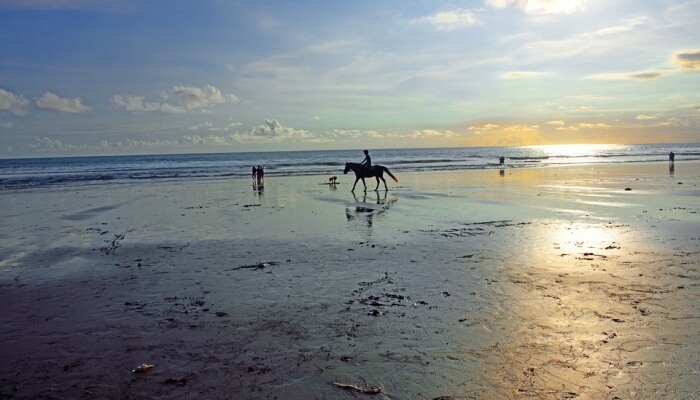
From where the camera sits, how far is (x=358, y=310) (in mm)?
7203

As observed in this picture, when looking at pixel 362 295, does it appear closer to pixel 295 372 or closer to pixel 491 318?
pixel 491 318

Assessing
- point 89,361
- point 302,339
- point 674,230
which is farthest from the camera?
point 674,230

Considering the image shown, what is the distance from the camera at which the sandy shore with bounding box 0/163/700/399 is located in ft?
16.8

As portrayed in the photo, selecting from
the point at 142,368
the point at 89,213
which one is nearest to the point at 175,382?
the point at 142,368

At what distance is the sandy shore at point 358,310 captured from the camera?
202 inches

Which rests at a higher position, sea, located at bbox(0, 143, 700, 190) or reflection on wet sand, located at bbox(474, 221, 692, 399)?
sea, located at bbox(0, 143, 700, 190)

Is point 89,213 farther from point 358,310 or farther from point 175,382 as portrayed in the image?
point 175,382

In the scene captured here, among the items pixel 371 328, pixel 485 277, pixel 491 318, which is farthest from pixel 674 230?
pixel 371 328

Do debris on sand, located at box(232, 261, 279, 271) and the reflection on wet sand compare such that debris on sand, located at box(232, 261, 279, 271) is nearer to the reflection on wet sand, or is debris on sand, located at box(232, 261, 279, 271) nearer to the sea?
the reflection on wet sand

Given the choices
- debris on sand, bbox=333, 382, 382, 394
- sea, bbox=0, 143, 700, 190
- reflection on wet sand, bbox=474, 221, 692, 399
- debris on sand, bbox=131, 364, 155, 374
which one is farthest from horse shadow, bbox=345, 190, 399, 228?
sea, bbox=0, 143, 700, 190

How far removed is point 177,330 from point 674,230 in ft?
41.8

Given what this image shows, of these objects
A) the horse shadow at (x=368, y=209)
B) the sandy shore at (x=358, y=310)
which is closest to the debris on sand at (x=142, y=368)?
the sandy shore at (x=358, y=310)

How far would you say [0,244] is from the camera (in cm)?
1346

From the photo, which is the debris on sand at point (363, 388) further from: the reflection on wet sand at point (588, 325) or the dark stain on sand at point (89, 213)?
the dark stain on sand at point (89, 213)
